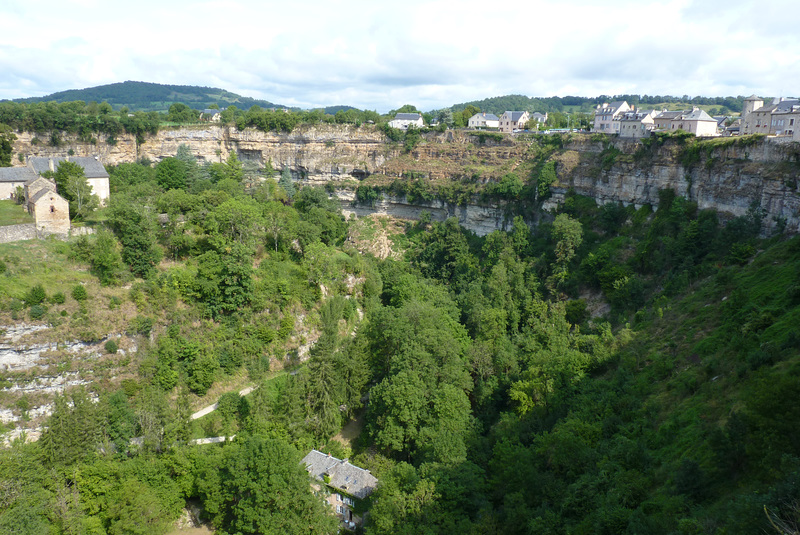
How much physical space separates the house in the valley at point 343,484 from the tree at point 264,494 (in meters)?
1.56

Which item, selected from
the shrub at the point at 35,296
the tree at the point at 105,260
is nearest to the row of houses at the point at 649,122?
the tree at the point at 105,260

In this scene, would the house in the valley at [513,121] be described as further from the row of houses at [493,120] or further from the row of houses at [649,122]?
the row of houses at [649,122]

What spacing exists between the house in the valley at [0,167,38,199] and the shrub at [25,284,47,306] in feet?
59.2

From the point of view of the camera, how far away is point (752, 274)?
31.2m

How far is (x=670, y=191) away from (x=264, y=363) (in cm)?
3596

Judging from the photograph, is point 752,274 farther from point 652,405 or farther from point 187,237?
point 187,237

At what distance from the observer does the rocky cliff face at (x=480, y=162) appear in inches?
1473

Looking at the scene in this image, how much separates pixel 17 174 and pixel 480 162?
47.9 meters

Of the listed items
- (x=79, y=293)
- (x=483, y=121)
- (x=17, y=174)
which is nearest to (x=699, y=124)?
(x=483, y=121)

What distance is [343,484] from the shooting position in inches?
1094

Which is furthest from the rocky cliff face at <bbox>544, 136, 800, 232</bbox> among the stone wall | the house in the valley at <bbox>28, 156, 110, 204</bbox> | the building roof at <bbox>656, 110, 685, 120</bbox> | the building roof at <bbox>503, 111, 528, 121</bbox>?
the stone wall

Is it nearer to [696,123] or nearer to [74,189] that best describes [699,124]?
[696,123]

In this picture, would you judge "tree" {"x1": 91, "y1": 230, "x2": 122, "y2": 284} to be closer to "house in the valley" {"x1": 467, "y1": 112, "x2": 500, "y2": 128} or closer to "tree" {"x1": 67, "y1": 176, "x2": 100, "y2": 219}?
"tree" {"x1": 67, "y1": 176, "x2": 100, "y2": 219}

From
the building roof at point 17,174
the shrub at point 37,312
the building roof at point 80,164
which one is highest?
the building roof at point 80,164
